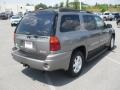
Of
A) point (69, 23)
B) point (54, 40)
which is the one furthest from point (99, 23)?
point (54, 40)

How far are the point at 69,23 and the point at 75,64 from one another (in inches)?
46.8

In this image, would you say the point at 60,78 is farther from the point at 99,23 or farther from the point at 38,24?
the point at 99,23

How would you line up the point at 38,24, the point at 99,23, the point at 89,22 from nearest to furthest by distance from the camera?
the point at 38,24 → the point at 89,22 → the point at 99,23

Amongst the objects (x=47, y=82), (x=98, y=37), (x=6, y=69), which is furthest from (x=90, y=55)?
(x=6, y=69)

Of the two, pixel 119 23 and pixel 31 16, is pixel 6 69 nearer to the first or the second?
pixel 31 16

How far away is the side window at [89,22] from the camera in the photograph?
670 cm

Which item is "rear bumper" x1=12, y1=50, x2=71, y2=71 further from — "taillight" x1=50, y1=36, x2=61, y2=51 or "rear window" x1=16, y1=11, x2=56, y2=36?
"rear window" x1=16, y1=11, x2=56, y2=36

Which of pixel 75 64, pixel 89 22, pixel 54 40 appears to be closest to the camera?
pixel 54 40

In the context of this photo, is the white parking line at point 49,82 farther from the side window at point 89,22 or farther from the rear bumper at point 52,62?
the side window at point 89,22

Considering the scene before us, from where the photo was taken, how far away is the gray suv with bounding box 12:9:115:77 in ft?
17.1

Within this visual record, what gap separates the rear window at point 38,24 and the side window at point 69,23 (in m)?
0.32

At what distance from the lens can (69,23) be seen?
5.79m

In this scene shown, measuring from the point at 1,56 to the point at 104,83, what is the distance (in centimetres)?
479

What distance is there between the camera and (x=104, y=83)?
566cm
